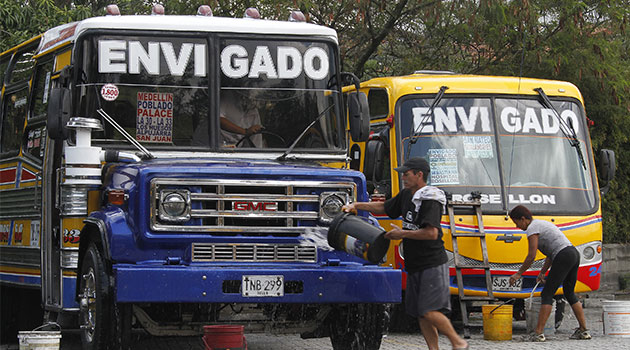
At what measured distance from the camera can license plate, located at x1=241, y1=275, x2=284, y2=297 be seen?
370 inches

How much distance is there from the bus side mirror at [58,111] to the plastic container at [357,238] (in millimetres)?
2444

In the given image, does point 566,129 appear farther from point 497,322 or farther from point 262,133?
point 262,133

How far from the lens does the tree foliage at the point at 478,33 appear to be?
59.1 ft

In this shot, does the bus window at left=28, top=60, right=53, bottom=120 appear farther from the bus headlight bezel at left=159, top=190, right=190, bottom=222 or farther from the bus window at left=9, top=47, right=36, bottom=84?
the bus headlight bezel at left=159, top=190, right=190, bottom=222

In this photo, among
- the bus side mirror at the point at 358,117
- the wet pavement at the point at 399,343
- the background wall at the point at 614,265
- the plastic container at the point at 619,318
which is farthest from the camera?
the background wall at the point at 614,265

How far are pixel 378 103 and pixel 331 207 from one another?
5.26 m

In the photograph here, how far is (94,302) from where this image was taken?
32.2 feet

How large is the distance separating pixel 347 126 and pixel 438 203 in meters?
2.25

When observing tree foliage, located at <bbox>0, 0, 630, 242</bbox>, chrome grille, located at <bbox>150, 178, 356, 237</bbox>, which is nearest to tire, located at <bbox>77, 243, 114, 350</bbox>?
chrome grille, located at <bbox>150, 178, 356, 237</bbox>

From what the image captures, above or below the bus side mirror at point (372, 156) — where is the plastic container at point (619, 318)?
below

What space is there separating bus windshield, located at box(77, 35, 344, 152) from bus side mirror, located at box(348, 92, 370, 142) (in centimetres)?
12

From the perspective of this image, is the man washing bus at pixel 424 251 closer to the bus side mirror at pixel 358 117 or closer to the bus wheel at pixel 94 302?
the bus side mirror at pixel 358 117

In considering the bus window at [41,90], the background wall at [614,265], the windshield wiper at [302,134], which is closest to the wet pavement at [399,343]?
the bus window at [41,90]

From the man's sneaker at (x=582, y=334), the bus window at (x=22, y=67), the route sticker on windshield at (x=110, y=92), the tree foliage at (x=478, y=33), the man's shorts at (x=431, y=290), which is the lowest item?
the man's sneaker at (x=582, y=334)
